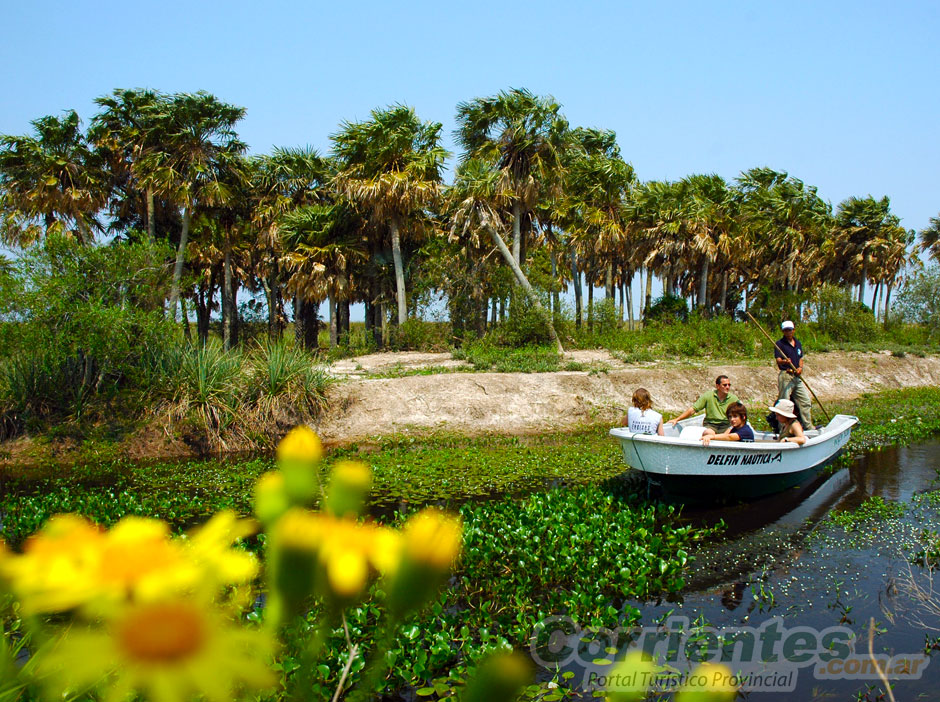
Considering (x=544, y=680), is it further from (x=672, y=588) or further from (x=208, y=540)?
(x=208, y=540)

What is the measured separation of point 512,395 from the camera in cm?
1664

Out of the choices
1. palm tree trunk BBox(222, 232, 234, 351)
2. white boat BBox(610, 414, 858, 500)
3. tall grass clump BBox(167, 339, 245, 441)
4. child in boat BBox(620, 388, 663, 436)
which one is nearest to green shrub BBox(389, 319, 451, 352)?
palm tree trunk BBox(222, 232, 234, 351)

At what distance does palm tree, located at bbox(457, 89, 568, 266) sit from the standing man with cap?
A: 14114 mm

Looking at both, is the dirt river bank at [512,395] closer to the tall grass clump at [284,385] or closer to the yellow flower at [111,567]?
the tall grass clump at [284,385]

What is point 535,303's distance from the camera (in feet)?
80.0

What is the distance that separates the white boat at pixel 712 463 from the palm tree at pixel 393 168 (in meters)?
17.5

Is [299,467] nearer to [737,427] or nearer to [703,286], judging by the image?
[737,427]

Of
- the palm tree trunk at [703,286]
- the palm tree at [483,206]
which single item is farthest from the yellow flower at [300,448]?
the palm tree trunk at [703,286]

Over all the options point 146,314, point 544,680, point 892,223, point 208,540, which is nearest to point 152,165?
point 146,314

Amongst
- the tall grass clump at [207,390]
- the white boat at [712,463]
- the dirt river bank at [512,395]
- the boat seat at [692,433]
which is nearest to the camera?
the white boat at [712,463]

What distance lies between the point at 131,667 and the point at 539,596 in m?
5.88

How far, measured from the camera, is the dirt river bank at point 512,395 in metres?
15.3

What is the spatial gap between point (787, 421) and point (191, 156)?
2111 centimetres

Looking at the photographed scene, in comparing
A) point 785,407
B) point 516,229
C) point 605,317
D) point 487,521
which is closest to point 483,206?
point 516,229
